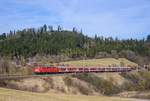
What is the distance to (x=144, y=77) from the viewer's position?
116m

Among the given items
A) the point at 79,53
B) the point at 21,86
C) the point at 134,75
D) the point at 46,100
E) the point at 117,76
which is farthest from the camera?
the point at 79,53

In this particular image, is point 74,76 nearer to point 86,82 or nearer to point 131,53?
point 86,82

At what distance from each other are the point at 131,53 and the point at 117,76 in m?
93.5

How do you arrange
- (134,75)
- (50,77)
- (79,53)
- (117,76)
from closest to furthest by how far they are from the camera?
(50,77) < (117,76) < (134,75) < (79,53)

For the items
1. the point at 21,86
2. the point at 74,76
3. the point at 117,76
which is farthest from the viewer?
the point at 117,76

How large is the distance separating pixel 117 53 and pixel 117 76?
296ft

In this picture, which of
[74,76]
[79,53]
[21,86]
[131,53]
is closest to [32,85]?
[21,86]

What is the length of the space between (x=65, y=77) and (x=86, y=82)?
7.49m

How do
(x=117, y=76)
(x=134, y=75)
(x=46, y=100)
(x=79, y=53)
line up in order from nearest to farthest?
(x=46, y=100), (x=117, y=76), (x=134, y=75), (x=79, y=53)

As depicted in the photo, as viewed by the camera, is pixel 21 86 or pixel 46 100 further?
pixel 21 86

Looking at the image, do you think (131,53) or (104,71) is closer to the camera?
(104,71)

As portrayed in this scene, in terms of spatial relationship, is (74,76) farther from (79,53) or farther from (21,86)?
(79,53)

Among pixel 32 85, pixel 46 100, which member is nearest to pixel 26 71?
pixel 32 85

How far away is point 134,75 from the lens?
4481 inches
